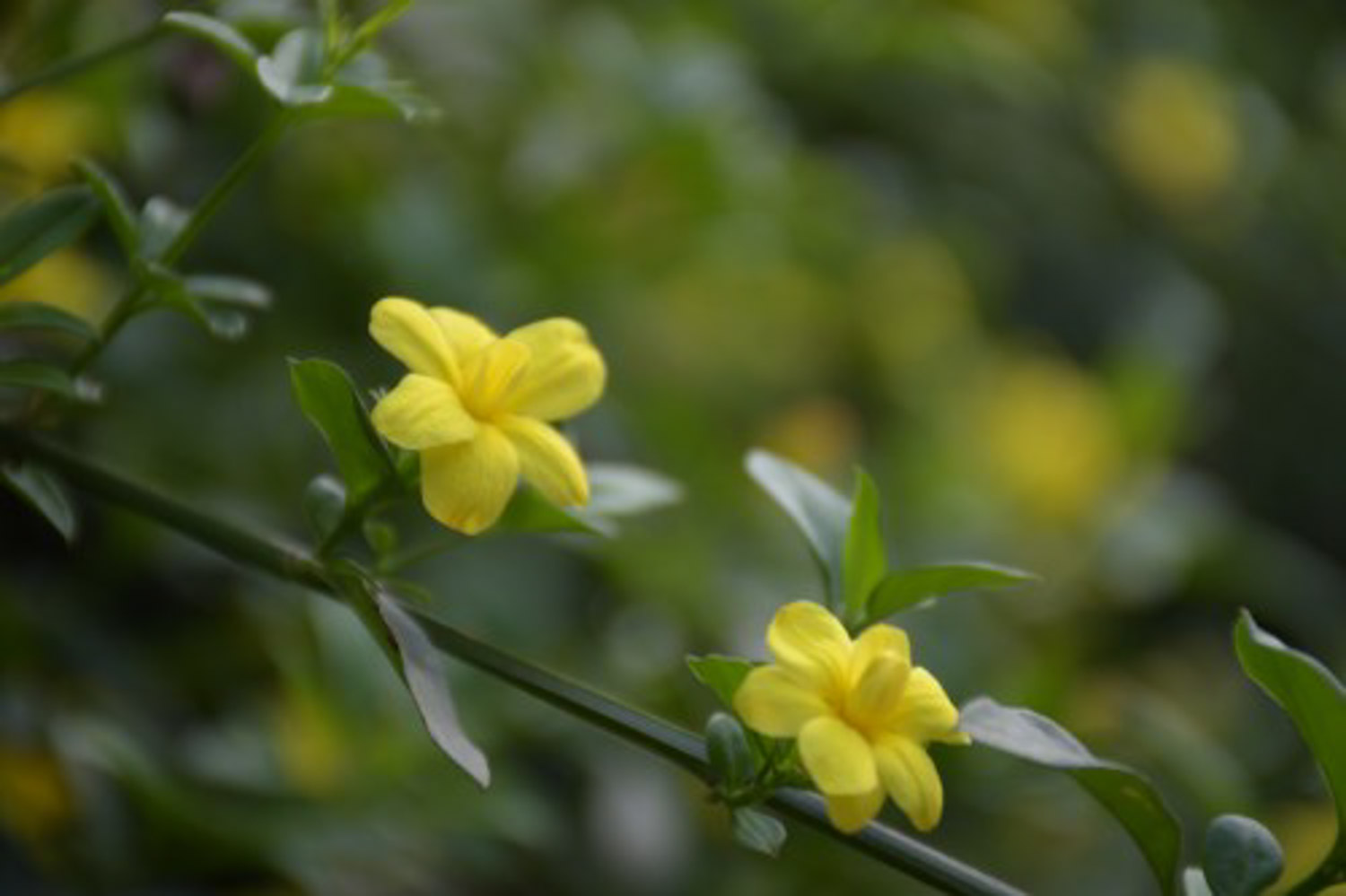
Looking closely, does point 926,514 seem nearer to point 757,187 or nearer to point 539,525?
point 757,187

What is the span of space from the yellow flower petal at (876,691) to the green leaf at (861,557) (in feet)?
0.24

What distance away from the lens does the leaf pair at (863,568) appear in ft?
1.87

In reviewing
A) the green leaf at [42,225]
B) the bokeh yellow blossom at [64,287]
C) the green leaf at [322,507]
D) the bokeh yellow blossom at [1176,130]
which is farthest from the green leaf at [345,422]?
the bokeh yellow blossom at [1176,130]

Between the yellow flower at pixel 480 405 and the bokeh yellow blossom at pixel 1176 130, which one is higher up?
the yellow flower at pixel 480 405

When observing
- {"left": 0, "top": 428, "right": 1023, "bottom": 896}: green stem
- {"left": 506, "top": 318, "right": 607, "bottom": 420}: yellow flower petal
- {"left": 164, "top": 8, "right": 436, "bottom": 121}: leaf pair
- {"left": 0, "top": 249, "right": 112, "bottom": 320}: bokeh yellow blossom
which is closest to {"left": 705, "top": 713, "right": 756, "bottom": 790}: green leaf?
{"left": 0, "top": 428, "right": 1023, "bottom": 896}: green stem

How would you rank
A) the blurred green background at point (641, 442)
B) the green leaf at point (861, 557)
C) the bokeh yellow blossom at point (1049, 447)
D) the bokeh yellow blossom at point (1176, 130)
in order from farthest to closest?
the bokeh yellow blossom at point (1176, 130) → the bokeh yellow blossom at point (1049, 447) → the blurred green background at point (641, 442) → the green leaf at point (861, 557)

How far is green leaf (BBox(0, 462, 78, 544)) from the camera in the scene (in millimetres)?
574

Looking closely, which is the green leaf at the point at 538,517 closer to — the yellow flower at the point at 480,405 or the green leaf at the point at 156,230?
the yellow flower at the point at 480,405

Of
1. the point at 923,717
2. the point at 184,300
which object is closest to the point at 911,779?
the point at 923,717

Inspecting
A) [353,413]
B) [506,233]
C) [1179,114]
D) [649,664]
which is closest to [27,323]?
[353,413]

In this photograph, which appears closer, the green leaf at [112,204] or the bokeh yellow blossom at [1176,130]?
the green leaf at [112,204]

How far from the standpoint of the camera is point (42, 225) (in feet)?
1.98

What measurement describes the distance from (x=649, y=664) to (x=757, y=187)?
38 cm

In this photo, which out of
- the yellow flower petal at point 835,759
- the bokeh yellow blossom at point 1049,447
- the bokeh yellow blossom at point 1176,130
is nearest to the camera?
the yellow flower petal at point 835,759
